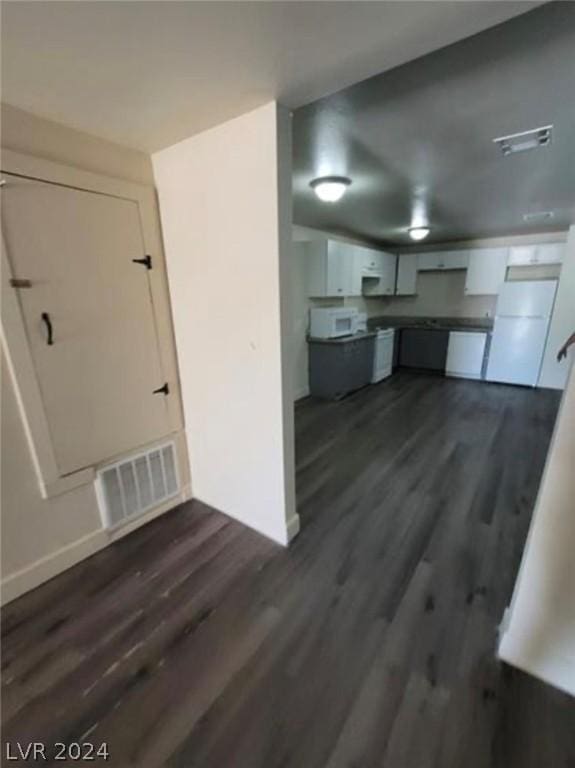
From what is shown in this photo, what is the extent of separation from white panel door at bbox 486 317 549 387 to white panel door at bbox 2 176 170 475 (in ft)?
16.9

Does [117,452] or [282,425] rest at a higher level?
[282,425]

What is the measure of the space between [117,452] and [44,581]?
2.45 ft

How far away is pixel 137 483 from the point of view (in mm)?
2189

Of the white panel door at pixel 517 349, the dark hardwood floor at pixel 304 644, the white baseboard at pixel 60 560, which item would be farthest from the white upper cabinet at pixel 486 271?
the white baseboard at pixel 60 560

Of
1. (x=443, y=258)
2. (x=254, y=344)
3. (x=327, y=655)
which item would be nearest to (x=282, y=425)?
(x=254, y=344)

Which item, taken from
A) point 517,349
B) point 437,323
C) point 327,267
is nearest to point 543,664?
point 327,267

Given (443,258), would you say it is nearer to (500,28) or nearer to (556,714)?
(500,28)

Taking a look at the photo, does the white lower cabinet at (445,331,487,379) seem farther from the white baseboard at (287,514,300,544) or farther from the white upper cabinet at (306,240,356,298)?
the white baseboard at (287,514,300,544)

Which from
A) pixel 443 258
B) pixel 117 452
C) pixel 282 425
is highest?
pixel 443 258

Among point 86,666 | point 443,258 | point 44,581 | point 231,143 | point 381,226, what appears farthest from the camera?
point 443,258

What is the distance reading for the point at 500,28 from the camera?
47.0 inches

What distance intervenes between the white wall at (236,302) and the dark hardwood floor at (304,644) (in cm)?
41

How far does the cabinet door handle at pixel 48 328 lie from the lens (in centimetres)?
168

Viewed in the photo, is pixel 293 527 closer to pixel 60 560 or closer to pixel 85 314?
pixel 60 560
